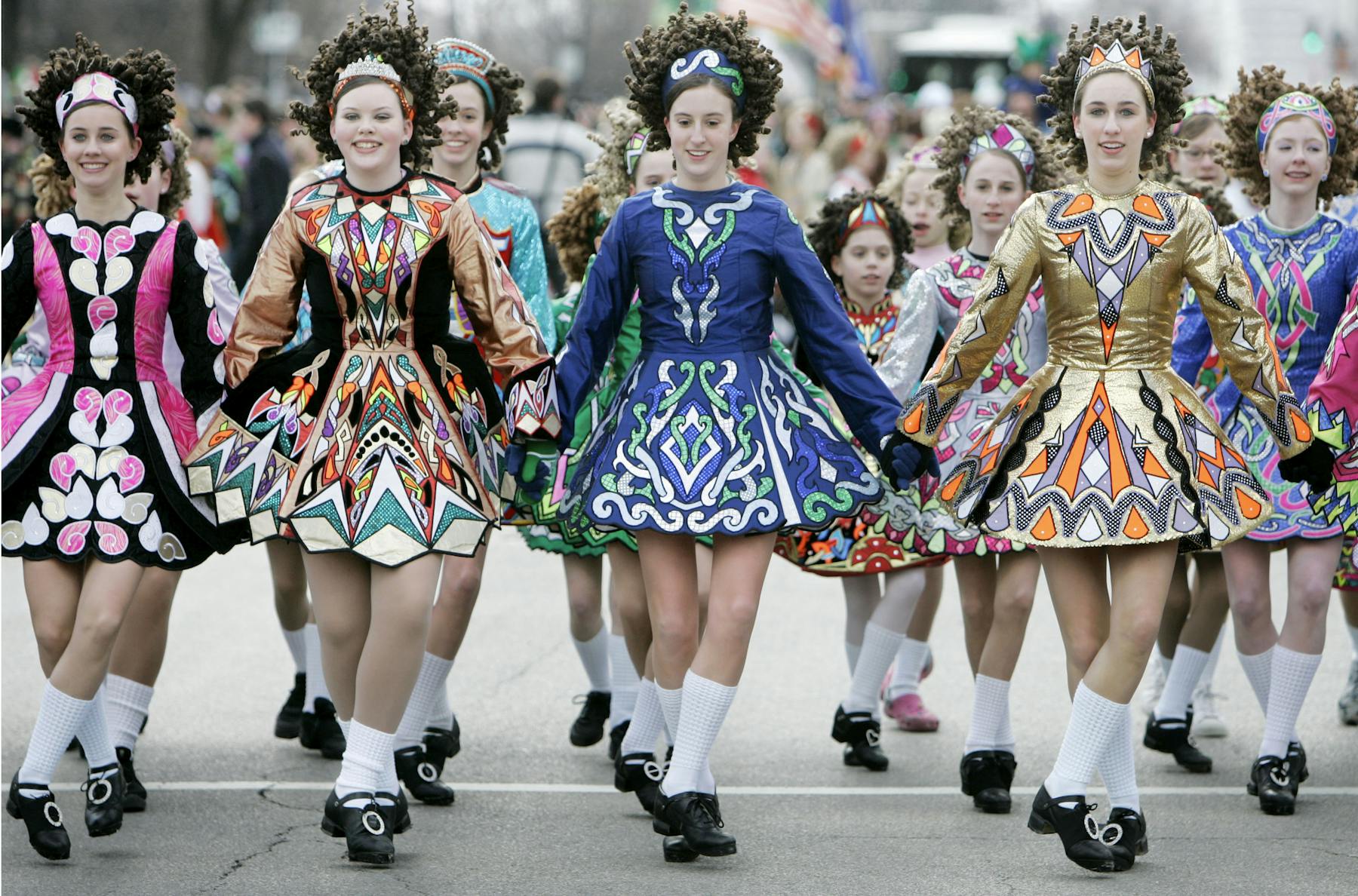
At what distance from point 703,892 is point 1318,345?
2.80 metres

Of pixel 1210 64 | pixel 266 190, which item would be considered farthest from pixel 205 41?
pixel 1210 64

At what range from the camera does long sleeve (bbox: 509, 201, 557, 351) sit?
7027 millimetres

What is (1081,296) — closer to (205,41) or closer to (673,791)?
(673,791)

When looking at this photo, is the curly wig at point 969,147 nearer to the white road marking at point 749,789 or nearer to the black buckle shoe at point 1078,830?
the white road marking at point 749,789

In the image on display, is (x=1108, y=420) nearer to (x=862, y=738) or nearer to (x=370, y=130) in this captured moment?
(x=862, y=738)

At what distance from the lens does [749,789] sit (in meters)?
6.95

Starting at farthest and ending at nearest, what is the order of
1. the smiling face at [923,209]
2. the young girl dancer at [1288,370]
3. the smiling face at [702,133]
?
the smiling face at [923,209] < the young girl dancer at [1288,370] < the smiling face at [702,133]

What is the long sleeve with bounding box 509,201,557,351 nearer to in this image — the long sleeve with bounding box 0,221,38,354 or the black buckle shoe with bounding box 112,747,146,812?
the long sleeve with bounding box 0,221,38,354

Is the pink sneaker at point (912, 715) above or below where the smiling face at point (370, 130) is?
below

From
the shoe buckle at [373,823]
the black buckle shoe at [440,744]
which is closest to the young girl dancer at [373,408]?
the shoe buckle at [373,823]

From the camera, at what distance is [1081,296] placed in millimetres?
5805

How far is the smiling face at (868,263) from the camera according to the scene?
7.73 m

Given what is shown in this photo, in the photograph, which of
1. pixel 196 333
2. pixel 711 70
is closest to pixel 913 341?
pixel 711 70

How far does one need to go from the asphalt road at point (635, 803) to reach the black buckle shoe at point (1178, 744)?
8 centimetres
